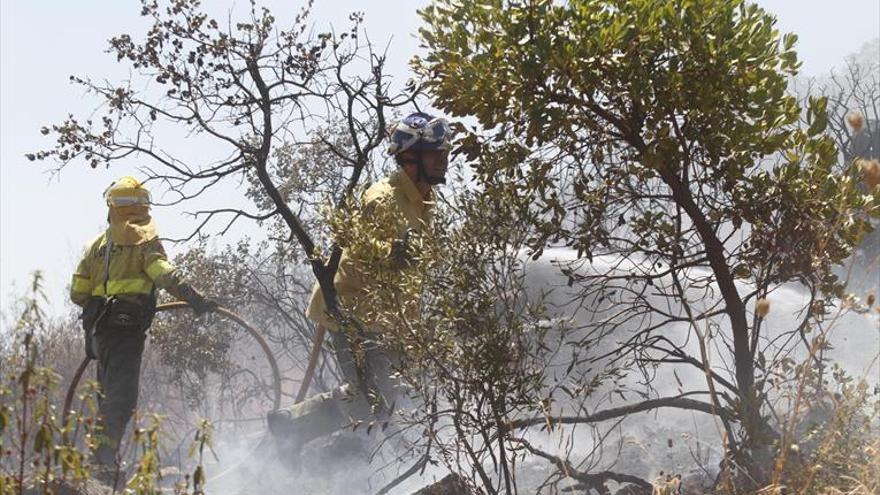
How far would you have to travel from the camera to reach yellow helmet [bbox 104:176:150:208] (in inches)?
320

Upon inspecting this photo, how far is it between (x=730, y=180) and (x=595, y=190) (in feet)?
1.48

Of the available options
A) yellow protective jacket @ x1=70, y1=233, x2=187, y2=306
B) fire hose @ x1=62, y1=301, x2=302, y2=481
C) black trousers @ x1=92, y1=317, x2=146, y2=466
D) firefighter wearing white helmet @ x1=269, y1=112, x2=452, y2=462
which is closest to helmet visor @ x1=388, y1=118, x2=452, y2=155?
firefighter wearing white helmet @ x1=269, y1=112, x2=452, y2=462

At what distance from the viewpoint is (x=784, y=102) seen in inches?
153

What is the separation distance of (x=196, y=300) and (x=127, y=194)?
0.83 meters

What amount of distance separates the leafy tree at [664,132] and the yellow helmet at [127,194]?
4433 millimetres

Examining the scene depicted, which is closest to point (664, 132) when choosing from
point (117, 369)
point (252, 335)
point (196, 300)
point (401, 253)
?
point (401, 253)

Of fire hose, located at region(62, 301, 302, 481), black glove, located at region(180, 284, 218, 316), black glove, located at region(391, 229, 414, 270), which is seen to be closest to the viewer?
black glove, located at region(391, 229, 414, 270)

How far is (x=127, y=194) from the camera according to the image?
816cm

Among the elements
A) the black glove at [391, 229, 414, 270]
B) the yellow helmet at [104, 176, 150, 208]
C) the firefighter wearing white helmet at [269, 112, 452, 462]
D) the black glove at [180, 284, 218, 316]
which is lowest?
the black glove at [391, 229, 414, 270]

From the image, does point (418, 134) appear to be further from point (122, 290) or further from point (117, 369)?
point (117, 369)

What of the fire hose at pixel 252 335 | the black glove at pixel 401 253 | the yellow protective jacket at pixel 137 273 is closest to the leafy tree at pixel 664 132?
the black glove at pixel 401 253

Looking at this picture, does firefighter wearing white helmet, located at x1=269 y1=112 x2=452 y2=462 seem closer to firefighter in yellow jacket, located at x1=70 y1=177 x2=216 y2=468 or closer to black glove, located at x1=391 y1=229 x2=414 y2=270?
black glove, located at x1=391 y1=229 x2=414 y2=270

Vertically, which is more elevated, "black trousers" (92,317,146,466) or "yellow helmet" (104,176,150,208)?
"yellow helmet" (104,176,150,208)

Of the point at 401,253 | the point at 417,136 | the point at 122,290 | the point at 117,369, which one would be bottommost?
the point at 401,253
